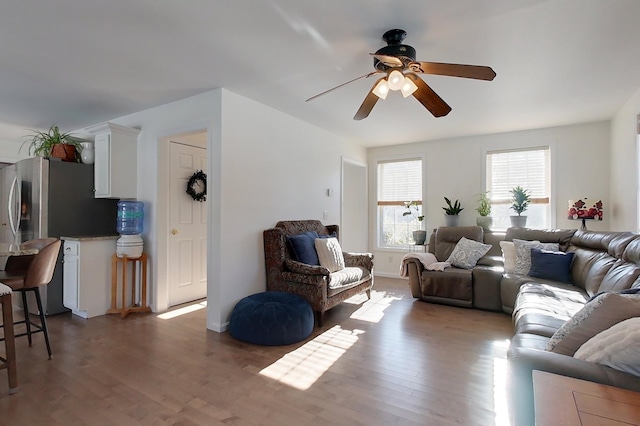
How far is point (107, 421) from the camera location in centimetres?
188

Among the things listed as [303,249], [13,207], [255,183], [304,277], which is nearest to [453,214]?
[303,249]

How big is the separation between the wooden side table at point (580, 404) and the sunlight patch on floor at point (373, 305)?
2715 mm

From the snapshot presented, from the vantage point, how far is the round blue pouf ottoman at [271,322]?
9.77ft

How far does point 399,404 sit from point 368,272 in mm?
2385

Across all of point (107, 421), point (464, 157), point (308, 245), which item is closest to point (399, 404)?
point (107, 421)

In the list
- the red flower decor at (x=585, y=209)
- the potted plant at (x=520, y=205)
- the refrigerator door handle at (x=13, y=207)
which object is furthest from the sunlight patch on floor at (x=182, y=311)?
the red flower decor at (x=585, y=209)

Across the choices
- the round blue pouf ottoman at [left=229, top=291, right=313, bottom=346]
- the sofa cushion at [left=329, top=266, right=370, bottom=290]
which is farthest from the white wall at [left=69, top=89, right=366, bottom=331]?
the sofa cushion at [left=329, top=266, right=370, bottom=290]

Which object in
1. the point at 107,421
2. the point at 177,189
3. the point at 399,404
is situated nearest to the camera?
the point at 107,421

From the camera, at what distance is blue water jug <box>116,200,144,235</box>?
379 centimetres

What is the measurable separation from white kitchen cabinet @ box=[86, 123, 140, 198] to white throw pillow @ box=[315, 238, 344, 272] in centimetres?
241

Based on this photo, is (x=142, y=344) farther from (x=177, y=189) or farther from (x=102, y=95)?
(x=102, y=95)

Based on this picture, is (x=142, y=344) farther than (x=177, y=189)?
No

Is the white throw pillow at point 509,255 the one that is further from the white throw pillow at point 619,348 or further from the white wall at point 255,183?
the white throw pillow at point 619,348

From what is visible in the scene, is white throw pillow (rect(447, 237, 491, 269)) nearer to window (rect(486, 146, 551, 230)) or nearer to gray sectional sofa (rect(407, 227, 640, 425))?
gray sectional sofa (rect(407, 227, 640, 425))
